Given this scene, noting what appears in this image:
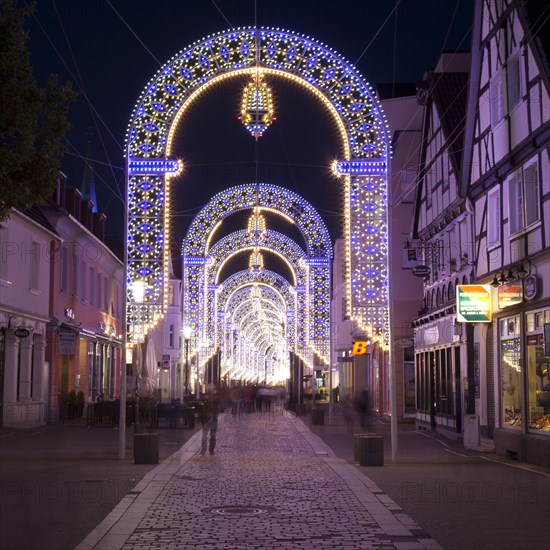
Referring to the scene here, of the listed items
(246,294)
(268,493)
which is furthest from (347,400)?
(246,294)

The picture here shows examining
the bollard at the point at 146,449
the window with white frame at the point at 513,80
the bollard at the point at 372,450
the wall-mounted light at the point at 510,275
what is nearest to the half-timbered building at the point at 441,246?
the wall-mounted light at the point at 510,275

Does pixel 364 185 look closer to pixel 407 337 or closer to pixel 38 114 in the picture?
pixel 38 114

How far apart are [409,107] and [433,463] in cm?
2492

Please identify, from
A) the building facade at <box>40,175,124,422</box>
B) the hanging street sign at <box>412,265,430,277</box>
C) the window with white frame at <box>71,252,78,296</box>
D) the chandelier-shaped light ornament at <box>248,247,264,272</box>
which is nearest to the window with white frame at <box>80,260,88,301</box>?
the building facade at <box>40,175,124,422</box>

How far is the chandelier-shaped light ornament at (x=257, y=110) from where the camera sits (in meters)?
20.7

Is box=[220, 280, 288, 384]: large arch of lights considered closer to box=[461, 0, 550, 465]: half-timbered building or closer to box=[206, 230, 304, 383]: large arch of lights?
box=[206, 230, 304, 383]: large arch of lights

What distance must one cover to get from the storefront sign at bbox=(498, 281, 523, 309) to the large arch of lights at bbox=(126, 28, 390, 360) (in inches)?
103

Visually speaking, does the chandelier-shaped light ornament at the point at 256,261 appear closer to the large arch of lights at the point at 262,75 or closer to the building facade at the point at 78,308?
the building facade at the point at 78,308

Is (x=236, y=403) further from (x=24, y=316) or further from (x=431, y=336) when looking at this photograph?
(x=24, y=316)

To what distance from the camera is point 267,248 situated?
160 ft

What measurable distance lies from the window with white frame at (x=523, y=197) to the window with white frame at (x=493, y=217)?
94cm

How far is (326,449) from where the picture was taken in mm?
23547

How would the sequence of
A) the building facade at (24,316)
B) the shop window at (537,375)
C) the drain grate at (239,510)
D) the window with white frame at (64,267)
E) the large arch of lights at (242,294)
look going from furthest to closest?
the large arch of lights at (242,294), the window with white frame at (64,267), the building facade at (24,316), the shop window at (537,375), the drain grate at (239,510)

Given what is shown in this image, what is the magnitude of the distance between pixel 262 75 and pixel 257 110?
103 centimetres
